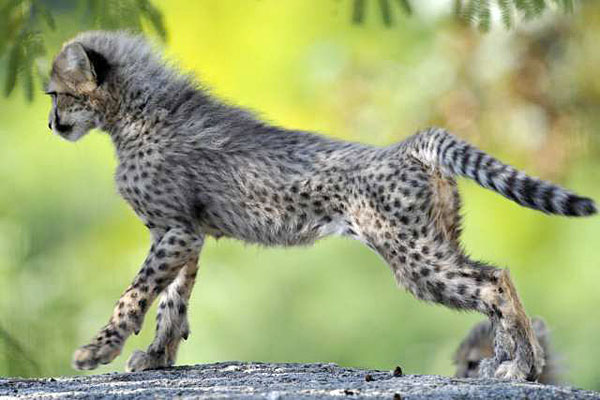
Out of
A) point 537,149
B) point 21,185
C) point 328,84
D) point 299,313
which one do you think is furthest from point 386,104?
point 21,185

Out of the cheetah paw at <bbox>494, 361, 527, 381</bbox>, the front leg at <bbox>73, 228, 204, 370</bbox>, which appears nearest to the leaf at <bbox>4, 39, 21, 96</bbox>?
the front leg at <bbox>73, 228, 204, 370</bbox>

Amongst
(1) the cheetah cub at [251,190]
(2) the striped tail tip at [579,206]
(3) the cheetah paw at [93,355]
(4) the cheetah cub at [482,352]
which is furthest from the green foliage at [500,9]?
(3) the cheetah paw at [93,355]

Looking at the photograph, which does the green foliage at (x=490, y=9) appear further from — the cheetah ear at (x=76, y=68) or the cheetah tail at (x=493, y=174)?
the cheetah ear at (x=76, y=68)

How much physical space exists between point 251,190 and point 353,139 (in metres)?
6.39

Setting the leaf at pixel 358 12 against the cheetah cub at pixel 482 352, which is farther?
the leaf at pixel 358 12

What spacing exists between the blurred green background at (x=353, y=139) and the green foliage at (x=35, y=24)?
A: 3.89m

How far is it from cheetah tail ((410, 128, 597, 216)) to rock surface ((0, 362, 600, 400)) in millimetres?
595

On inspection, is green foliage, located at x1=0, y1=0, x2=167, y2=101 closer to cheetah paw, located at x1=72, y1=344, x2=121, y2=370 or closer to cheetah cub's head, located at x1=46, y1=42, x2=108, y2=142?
cheetah cub's head, located at x1=46, y1=42, x2=108, y2=142

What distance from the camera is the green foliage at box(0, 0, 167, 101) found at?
222 inches

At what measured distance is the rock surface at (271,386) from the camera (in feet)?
12.4

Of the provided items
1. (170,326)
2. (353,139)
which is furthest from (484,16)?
(353,139)

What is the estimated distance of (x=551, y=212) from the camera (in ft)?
14.1

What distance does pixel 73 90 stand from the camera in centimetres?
554

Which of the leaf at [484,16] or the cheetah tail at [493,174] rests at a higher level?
the leaf at [484,16]
